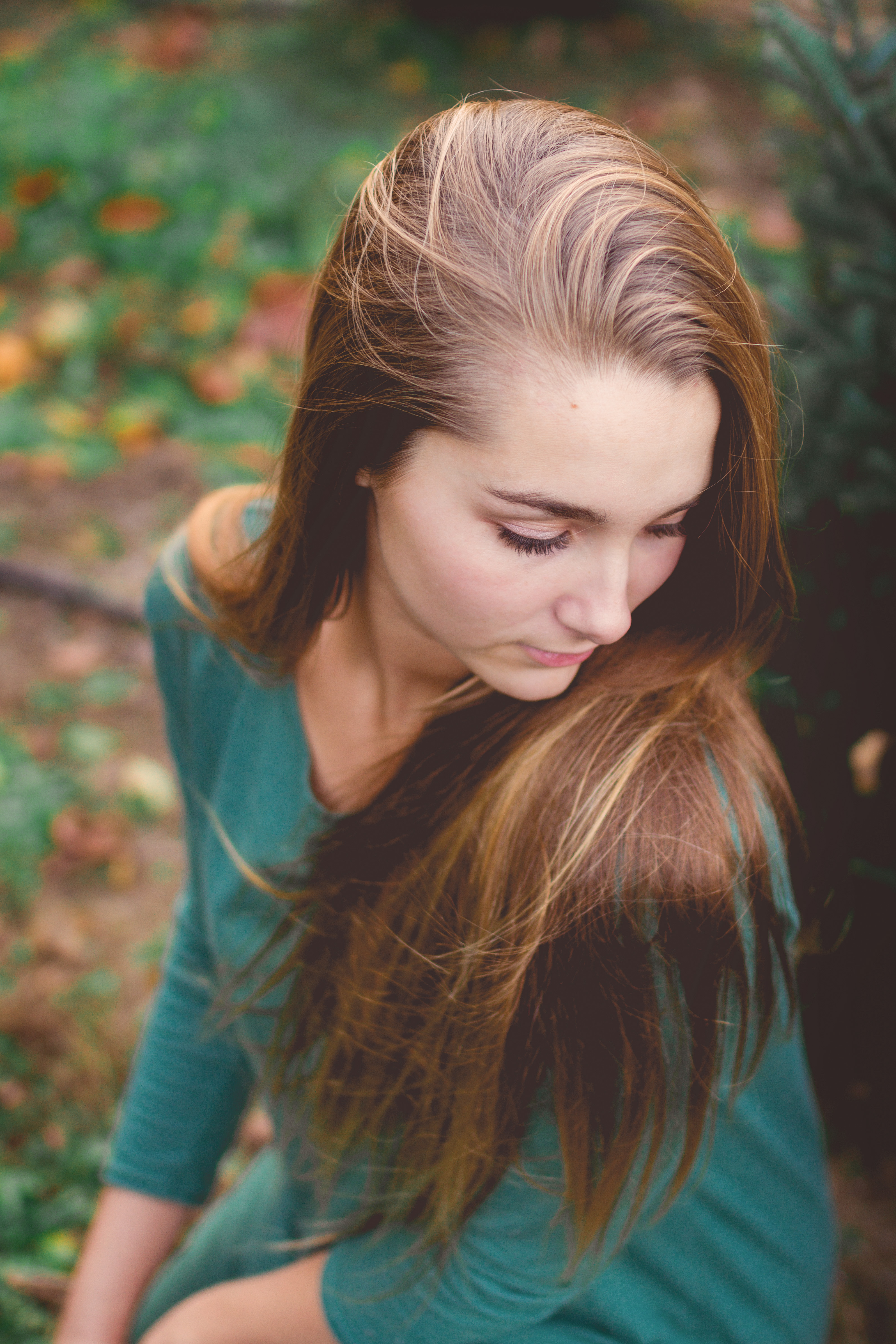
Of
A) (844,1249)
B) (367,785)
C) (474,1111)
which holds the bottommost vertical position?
(844,1249)

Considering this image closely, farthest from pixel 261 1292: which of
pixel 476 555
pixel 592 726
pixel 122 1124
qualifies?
pixel 476 555

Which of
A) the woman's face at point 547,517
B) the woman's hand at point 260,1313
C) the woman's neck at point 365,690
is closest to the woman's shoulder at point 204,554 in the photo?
the woman's neck at point 365,690

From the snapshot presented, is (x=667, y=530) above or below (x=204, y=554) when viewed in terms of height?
above

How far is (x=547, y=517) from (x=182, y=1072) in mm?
1244

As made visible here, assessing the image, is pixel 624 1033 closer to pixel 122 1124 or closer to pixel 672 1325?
pixel 672 1325

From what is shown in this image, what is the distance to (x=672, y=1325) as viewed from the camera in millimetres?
1301

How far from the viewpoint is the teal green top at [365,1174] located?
124 centimetres

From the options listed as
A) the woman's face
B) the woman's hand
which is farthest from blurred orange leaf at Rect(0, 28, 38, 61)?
the woman's hand

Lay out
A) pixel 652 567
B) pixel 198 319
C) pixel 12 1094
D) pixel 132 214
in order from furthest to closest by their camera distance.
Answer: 1. pixel 132 214
2. pixel 198 319
3. pixel 12 1094
4. pixel 652 567

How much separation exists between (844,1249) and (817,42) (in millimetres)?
2138

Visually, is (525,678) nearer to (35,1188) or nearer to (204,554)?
(204,554)

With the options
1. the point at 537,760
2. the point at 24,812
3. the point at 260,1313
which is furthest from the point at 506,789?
the point at 24,812

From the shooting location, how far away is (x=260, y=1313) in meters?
1.38

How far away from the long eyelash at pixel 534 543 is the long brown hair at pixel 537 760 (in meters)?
0.10
